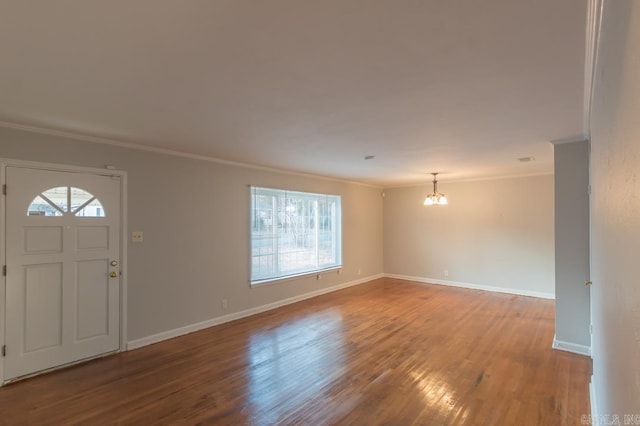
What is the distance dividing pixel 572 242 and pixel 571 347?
1.20m

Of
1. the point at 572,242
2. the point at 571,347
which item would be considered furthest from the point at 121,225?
the point at 571,347

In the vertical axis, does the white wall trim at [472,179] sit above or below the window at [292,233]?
above

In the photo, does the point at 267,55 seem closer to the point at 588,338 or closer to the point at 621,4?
the point at 621,4

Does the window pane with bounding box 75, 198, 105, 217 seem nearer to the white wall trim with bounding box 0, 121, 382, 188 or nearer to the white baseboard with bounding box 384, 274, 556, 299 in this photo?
the white wall trim with bounding box 0, 121, 382, 188

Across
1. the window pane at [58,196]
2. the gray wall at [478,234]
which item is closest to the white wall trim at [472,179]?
the gray wall at [478,234]

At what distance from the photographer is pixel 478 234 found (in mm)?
6996

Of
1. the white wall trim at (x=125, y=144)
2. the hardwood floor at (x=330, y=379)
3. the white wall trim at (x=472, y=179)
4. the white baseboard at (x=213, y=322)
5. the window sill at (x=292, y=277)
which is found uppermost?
the white wall trim at (x=125, y=144)

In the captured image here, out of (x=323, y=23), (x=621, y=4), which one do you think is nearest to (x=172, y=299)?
(x=323, y=23)

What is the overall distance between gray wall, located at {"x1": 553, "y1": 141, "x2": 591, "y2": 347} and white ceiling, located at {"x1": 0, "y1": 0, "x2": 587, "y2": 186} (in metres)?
0.37

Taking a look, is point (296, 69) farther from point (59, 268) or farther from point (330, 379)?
point (59, 268)

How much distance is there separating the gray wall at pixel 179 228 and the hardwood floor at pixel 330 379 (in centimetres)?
44

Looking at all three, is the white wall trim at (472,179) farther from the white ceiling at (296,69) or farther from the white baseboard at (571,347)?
the white baseboard at (571,347)

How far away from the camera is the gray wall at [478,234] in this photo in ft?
20.4

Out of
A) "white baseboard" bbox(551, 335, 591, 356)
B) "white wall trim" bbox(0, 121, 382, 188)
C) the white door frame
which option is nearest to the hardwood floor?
"white baseboard" bbox(551, 335, 591, 356)
